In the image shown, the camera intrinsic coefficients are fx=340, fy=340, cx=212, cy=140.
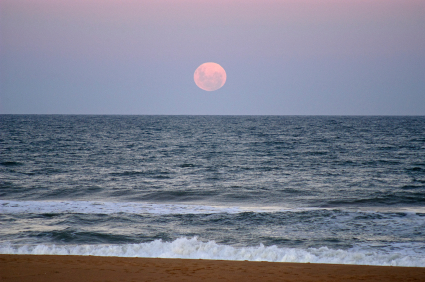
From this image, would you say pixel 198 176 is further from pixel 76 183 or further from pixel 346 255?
pixel 346 255

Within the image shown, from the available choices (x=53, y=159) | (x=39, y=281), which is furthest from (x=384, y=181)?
(x=53, y=159)

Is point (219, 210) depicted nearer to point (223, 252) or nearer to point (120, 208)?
point (120, 208)

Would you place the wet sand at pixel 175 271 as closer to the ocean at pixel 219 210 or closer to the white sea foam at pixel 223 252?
the white sea foam at pixel 223 252

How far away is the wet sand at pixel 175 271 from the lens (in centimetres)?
695

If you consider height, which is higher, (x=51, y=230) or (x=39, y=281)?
(x=39, y=281)

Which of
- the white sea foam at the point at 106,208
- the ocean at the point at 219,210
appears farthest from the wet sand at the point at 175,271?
the white sea foam at the point at 106,208

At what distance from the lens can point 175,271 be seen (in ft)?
24.3

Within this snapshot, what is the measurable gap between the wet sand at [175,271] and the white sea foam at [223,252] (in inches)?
52.1

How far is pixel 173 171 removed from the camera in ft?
89.2

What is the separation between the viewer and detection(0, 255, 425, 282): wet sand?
6.95 meters

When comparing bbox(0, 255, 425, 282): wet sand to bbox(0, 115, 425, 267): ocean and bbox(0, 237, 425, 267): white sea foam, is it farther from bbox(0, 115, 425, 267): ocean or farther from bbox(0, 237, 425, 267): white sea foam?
bbox(0, 115, 425, 267): ocean

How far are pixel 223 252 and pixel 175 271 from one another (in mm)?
2810

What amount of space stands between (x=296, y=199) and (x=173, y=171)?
39.7 ft

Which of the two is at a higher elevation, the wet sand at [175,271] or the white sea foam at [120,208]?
the wet sand at [175,271]
